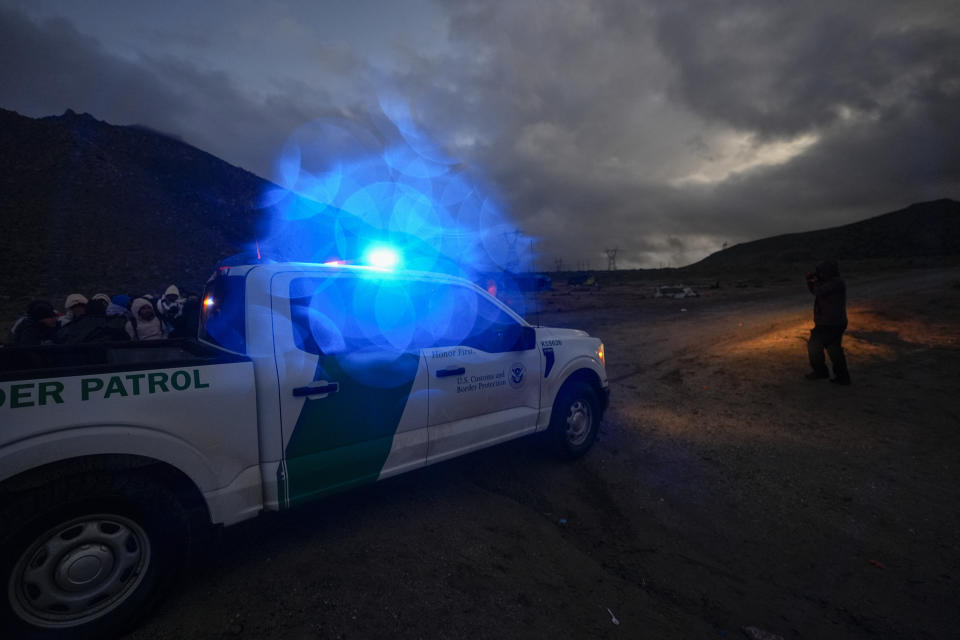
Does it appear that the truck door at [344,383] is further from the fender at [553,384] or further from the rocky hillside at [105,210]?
the rocky hillside at [105,210]

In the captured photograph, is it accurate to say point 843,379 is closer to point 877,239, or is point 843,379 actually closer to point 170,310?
point 170,310

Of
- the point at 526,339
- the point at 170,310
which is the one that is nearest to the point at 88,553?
the point at 526,339

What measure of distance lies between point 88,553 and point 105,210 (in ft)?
174

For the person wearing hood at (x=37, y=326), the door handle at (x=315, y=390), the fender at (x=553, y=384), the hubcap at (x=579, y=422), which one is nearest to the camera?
the door handle at (x=315, y=390)

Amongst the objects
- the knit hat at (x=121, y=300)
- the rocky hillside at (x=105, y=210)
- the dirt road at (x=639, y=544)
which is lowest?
the dirt road at (x=639, y=544)

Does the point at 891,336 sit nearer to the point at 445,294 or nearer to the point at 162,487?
the point at 445,294

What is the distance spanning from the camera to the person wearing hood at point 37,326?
516 centimetres

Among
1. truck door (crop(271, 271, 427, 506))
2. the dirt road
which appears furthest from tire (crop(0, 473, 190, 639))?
truck door (crop(271, 271, 427, 506))

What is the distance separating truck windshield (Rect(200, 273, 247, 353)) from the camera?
2.82m

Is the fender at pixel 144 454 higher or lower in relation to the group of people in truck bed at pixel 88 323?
lower

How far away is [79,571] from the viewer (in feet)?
7.07

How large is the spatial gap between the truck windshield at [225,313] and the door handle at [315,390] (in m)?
0.39

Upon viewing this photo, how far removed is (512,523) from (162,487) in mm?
2395

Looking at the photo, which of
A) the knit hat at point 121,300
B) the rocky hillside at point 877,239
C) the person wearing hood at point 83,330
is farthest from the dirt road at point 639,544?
the rocky hillside at point 877,239
